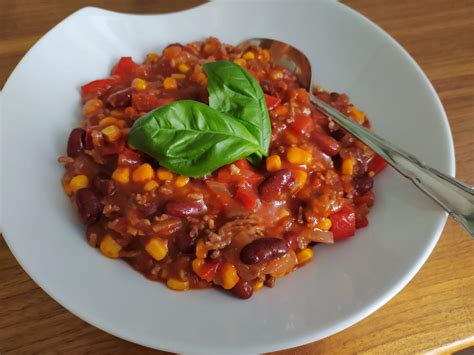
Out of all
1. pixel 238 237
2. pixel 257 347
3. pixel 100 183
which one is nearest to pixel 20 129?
pixel 100 183

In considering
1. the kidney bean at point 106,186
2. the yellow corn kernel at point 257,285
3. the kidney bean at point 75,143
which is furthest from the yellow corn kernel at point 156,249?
the kidney bean at point 75,143

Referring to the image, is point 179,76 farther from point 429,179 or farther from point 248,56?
point 429,179

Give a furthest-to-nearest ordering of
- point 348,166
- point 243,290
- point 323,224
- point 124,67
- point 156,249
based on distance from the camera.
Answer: point 124,67, point 348,166, point 323,224, point 156,249, point 243,290

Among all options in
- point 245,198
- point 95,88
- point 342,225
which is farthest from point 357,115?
point 95,88

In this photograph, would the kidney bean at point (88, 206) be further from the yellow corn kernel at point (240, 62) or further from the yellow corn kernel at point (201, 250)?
the yellow corn kernel at point (240, 62)

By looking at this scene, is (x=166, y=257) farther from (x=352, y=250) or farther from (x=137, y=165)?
(x=352, y=250)

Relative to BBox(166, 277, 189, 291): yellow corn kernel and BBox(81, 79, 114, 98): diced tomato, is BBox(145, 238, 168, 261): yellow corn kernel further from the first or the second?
BBox(81, 79, 114, 98): diced tomato
